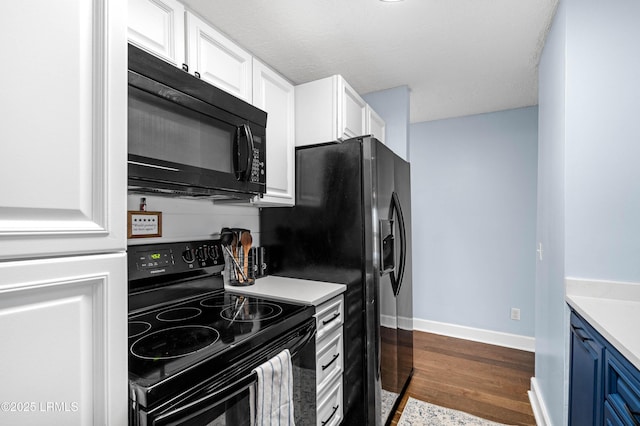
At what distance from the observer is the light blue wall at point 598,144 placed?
1455 mm

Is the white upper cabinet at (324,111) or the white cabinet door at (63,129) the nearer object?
the white cabinet door at (63,129)

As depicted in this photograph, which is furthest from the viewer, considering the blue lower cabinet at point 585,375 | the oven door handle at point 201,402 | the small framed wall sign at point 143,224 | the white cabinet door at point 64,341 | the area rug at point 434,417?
the area rug at point 434,417

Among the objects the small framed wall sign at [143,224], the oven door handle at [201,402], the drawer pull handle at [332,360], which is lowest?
the drawer pull handle at [332,360]

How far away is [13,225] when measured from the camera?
56 cm

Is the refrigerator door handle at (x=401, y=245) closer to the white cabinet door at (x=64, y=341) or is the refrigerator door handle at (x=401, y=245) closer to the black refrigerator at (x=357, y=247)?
the black refrigerator at (x=357, y=247)

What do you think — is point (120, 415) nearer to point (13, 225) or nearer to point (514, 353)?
point (13, 225)

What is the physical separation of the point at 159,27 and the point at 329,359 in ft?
5.50

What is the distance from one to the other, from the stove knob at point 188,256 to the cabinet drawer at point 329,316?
690 mm

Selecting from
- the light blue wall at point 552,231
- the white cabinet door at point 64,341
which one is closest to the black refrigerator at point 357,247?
the light blue wall at point 552,231

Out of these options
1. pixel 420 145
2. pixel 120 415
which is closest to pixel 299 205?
pixel 120 415

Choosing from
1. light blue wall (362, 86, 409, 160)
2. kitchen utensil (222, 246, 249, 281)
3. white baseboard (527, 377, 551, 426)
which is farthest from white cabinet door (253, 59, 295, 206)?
white baseboard (527, 377, 551, 426)

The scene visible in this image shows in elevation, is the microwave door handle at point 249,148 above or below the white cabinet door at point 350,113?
below

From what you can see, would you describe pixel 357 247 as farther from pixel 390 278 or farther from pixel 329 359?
pixel 329 359

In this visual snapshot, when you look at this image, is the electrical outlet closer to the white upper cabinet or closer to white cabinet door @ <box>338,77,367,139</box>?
white cabinet door @ <box>338,77,367,139</box>
